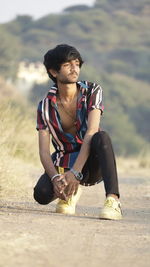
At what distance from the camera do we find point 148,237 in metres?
5.14

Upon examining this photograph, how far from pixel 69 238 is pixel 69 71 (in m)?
1.61

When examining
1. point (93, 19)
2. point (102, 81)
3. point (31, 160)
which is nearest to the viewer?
point (31, 160)

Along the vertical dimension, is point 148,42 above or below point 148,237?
above

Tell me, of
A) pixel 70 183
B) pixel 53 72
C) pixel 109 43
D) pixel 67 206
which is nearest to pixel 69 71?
pixel 53 72

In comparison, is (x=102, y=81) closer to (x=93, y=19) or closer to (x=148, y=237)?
(x=93, y=19)

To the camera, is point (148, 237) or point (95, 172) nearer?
point (148, 237)

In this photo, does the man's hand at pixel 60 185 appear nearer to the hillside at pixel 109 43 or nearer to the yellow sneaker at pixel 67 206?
the yellow sneaker at pixel 67 206

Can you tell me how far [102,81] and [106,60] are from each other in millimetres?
26010

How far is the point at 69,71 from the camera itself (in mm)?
6094

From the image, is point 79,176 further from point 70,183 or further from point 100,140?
point 100,140

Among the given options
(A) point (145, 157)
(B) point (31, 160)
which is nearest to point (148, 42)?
(A) point (145, 157)

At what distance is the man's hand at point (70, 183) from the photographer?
19.3ft

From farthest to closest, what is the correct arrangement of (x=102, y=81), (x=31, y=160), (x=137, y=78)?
1. (x=137, y=78)
2. (x=102, y=81)
3. (x=31, y=160)

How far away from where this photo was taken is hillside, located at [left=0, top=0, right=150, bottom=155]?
5888cm
